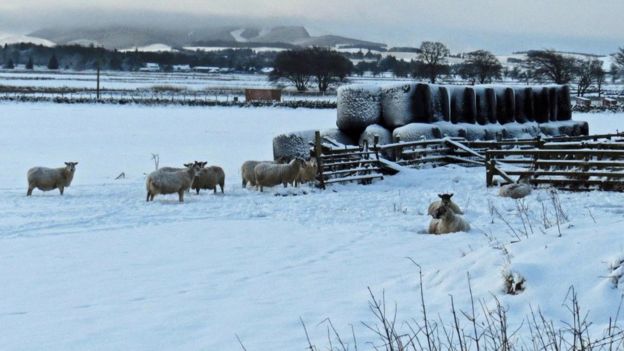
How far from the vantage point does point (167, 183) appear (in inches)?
655

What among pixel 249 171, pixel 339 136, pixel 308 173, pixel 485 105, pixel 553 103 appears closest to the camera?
pixel 249 171

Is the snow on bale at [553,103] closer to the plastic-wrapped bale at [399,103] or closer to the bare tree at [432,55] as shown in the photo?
the plastic-wrapped bale at [399,103]

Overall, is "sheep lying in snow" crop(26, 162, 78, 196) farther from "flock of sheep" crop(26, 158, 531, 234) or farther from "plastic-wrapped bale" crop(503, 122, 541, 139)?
"plastic-wrapped bale" crop(503, 122, 541, 139)

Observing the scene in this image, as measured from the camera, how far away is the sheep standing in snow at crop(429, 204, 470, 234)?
39.1 ft

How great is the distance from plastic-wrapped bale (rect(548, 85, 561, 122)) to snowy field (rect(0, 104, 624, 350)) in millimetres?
8775

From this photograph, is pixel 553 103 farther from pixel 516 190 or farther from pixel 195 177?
pixel 195 177

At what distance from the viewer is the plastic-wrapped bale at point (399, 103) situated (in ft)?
77.4

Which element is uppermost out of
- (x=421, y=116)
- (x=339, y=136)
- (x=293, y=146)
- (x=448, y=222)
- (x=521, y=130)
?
(x=421, y=116)

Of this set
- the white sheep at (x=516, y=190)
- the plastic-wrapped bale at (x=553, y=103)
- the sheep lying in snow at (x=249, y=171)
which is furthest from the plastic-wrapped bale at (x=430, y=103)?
the white sheep at (x=516, y=190)

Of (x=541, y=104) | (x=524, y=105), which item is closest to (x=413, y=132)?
(x=524, y=105)

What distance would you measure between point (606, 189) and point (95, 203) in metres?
10.9

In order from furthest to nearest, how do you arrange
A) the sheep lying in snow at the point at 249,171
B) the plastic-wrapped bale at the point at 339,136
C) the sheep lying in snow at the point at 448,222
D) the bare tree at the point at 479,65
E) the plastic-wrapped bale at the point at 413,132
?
the bare tree at the point at 479,65 < the plastic-wrapped bale at the point at 339,136 < the plastic-wrapped bale at the point at 413,132 < the sheep lying in snow at the point at 249,171 < the sheep lying in snow at the point at 448,222

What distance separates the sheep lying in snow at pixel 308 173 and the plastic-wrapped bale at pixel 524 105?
35.3 feet

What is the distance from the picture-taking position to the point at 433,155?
920 inches
